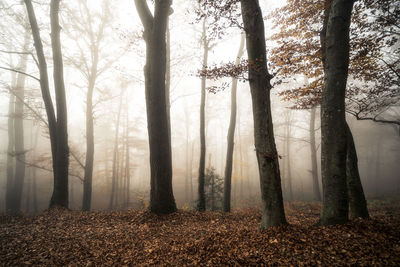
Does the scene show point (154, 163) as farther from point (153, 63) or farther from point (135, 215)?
point (153, 63)

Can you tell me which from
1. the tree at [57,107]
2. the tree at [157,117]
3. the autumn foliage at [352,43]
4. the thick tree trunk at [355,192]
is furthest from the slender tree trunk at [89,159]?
the thick tree trunk at [355,192]

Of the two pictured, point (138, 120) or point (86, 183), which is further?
point (138, 120)

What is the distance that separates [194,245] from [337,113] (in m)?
4.12

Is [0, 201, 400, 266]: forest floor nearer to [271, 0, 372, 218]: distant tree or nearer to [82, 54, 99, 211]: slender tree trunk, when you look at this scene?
[271, 0, 372, 218]: distant tree

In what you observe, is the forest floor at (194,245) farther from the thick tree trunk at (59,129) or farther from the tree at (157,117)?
the thick tree trunk at (59,129)

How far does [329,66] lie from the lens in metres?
4.06

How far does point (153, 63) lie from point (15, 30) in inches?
480

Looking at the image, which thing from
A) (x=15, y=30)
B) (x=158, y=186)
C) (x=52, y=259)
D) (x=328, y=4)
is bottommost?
(x=52, y=259)

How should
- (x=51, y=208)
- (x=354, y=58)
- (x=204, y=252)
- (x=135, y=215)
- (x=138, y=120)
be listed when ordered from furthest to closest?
(x=138, y=120)
(x=51, y=208)
(x=135, y=215)
(x=354, y=58)
(x=204, y=252)

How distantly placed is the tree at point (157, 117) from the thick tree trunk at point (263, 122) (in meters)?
3.22

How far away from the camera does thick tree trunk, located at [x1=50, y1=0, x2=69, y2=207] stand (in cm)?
765

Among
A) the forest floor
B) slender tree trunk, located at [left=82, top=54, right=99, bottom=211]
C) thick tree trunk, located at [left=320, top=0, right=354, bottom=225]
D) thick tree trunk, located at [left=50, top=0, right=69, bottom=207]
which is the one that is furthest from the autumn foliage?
slender tree trunk, located at [left=82, top=54, right=99, bottom=211]

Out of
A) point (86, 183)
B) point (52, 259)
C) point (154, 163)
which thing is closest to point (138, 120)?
point (86, 183)

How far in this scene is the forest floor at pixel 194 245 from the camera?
116 inches
